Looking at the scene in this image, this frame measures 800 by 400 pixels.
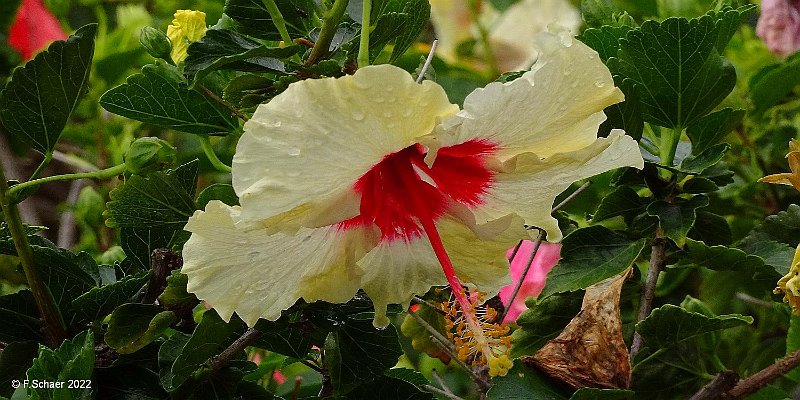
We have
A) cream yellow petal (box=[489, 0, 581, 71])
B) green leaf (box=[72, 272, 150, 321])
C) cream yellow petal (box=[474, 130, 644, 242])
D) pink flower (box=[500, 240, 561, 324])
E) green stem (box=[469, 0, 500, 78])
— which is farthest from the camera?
cream yellow petal (box=[489, 0, 581, 71])

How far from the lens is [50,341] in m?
0.87

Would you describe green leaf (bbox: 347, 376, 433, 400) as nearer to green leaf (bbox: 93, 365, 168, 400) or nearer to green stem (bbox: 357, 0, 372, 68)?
green leaf (bbox: 93, 365, 168, 400)

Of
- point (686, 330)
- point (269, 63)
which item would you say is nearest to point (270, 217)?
point (269, 63)

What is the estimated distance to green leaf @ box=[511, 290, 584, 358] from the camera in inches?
37.4

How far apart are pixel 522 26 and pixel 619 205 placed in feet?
5.92

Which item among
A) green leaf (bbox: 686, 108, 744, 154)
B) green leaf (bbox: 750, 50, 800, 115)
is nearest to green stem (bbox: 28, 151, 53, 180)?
green leaf (bbox: 686, 108, 744, 154)

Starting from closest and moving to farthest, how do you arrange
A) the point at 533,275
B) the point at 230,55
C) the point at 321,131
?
the point at 321,131
the point at 230,55
the point at 533,275

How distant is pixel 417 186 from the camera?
772mm

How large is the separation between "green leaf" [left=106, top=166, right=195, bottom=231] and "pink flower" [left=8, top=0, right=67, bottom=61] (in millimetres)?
1032

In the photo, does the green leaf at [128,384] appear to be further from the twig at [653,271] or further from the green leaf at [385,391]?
the twig at [653,271]

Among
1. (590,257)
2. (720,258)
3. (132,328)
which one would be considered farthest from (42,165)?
(720,258)

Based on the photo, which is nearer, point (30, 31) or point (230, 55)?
point (230, 55)

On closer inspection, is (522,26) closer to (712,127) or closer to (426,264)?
(712,127)

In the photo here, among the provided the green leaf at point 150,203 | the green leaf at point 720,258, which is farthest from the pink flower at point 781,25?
the green leaf at point 150,203
